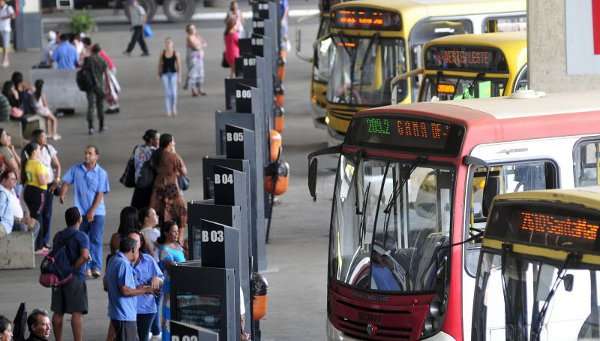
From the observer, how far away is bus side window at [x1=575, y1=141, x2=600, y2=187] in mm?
13133

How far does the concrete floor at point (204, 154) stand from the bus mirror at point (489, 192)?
3.91 m

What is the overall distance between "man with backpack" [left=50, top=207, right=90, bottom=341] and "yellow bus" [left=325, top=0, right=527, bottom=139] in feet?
30.6

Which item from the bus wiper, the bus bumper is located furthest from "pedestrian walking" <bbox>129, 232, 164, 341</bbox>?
the bus wiper

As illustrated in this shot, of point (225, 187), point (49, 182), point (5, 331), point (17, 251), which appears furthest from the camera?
point (49, 182)

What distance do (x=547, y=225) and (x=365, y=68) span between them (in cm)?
1523

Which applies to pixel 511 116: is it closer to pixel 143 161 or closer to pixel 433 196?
pixel 433 196

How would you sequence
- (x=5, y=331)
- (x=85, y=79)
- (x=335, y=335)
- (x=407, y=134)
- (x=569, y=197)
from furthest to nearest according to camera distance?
1. (x=85, y=79)
2. (x=335, y=335)
3. (x=407, y=134)
4. (x=5, y=331)
5. (x=569, y=197)

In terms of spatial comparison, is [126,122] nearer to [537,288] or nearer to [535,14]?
[535,14]

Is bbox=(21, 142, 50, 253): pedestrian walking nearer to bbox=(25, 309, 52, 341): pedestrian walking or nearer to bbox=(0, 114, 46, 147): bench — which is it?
bbox=(0, 114, 46, 147): bench

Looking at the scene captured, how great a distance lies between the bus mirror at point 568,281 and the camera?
9.85m

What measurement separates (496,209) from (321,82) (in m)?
19.1

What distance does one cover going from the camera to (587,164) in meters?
Result: 13.3

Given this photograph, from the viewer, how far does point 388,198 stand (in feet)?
43.4

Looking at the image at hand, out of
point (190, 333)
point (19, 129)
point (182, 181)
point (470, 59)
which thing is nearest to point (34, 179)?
point (182, 181)
